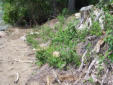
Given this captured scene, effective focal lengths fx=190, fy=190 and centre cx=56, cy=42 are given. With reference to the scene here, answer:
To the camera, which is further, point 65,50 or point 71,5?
point 71,5

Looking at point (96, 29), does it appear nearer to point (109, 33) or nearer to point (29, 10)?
point (109, 33)

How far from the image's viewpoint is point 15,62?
19.2ft

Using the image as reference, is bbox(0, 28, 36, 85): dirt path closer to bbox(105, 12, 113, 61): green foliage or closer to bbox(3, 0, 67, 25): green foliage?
bbox(105, 12, 113, 61): green foliage

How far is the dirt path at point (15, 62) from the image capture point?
4.81m

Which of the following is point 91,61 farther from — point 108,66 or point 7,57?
point 7,57

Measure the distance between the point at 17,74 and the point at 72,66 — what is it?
4.87 feet

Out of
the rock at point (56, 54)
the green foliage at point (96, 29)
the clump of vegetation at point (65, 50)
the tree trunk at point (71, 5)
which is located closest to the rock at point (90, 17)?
the green foliage at point (96, 29)

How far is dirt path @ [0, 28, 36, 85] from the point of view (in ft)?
15.8

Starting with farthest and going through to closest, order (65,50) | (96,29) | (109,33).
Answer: (96,29) < (65,50) < (109,33)

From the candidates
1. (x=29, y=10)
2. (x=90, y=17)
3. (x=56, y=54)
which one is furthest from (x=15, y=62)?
(x=29, y=10)

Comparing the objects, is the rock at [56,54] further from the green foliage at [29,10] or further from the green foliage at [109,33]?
the green foliage at [29,10]

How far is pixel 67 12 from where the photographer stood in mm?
10211

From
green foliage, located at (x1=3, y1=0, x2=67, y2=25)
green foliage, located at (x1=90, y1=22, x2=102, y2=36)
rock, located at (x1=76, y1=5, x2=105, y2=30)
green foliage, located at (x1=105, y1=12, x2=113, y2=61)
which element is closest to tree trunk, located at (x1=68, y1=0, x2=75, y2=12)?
green foliage, located at (x1=3, y1=0, x2=67, y2=25)

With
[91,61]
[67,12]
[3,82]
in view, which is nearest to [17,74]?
[3,82]
